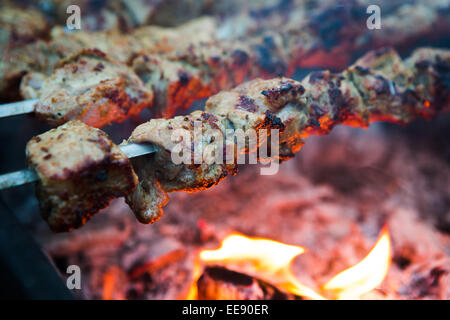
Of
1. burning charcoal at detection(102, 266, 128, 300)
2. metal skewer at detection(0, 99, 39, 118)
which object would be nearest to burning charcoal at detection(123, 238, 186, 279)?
burning charcoal at detection(102, 266, 128, 300)

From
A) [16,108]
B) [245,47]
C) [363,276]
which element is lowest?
[363,276]

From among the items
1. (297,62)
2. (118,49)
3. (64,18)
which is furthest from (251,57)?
(64,18)

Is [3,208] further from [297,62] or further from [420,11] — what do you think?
[420,11]

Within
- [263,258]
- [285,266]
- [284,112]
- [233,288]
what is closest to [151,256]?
[233,288]

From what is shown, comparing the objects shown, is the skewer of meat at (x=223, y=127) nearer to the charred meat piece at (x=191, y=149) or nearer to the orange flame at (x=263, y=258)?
the charred meat piece at (x=191, y=149)

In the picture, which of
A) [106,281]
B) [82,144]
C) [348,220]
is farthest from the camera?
[348,220]

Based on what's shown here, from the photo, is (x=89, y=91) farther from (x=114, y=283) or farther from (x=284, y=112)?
(x=114, y=283)

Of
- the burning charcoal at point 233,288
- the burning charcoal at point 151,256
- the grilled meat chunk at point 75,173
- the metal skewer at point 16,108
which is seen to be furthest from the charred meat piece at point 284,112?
the burning charcoal at point 151,256
